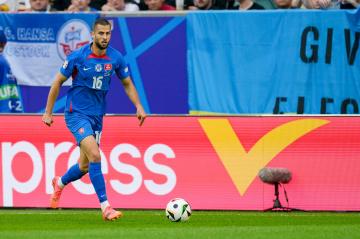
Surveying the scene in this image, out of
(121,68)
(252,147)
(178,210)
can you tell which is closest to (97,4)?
(252,147)

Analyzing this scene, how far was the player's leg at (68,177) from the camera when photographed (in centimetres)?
1257

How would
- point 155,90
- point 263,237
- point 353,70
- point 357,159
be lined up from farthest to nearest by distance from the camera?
1. point 155,90
2. point 353,70
3. point 357,159
4. point 263,237

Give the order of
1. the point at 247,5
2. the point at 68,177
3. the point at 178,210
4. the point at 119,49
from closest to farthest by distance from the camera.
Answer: the point at 178,210
the point at 68,177
the point at 247,5
the point at 119,49

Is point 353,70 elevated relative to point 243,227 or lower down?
elevated

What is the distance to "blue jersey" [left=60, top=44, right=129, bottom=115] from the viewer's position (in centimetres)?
1216

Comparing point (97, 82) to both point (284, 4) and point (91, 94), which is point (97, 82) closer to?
point (91, 94)

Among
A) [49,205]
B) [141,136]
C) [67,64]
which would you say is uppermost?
[67,64]

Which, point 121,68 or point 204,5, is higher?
point 204,5

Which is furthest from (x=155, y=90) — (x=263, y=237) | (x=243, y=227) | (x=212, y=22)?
(x=263, y=237)

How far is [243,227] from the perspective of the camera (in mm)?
11438

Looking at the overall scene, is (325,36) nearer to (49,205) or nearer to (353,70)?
(353,70)

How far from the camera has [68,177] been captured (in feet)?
41.7

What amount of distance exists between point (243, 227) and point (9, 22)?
7605 millimetres

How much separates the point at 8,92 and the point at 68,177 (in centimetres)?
530
